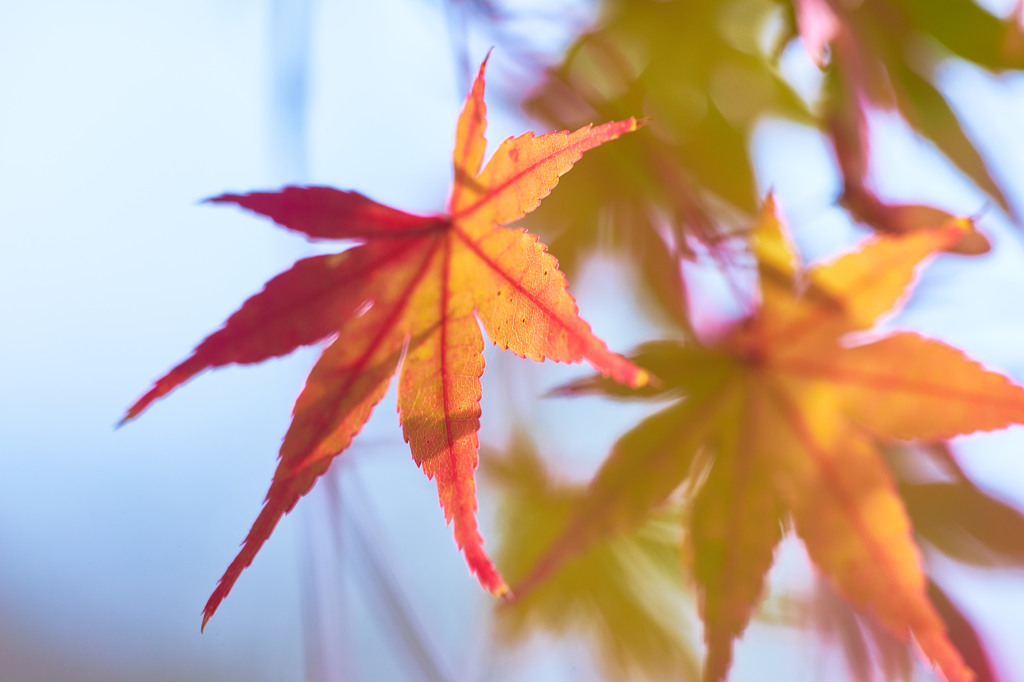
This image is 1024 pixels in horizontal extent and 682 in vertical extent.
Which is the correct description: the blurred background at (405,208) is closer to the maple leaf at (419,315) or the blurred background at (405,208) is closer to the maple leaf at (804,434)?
the maple leaf at (804,434)

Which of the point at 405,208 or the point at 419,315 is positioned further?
the point at 405,208

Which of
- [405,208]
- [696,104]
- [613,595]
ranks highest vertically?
[696,104]

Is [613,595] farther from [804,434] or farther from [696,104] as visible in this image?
[696,104]

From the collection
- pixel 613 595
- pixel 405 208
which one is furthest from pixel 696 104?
pixel 613 595

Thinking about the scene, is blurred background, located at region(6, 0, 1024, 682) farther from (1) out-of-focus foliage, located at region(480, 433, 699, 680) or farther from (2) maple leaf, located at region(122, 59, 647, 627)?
(2) maple leaf, located at region(122, 59, 647, 627)

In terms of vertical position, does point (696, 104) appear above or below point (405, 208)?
above

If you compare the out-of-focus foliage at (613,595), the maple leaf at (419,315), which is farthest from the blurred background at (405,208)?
the maple leaf at (419,315)

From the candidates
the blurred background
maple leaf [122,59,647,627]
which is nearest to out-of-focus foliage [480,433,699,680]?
the blurred background
